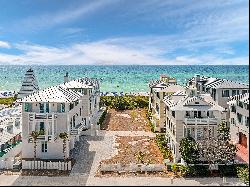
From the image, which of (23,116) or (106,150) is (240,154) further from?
(23,116)

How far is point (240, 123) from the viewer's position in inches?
1687

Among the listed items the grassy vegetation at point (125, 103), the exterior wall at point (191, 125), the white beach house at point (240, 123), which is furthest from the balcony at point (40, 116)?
the grassy vegetation at point (125, 103)

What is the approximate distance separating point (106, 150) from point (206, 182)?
1665 centimetres

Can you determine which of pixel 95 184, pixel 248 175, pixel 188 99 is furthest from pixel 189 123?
pixel 95 184

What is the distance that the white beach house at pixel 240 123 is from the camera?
40.4 metres

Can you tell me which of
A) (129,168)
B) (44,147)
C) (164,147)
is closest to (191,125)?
(129,168)

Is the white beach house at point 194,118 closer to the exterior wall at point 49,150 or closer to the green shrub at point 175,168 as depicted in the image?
the green shrub at point 175,168

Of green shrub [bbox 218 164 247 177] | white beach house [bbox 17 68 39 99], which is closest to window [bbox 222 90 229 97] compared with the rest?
green shrub [bbox 218 164 247 177]

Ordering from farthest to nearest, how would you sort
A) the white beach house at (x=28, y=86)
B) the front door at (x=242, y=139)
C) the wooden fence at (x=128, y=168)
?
the white beach house at (x=28, y=86), the front door at (x=242, y=139), the wooden fence at (x=128, y=168)

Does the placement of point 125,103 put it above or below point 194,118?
above

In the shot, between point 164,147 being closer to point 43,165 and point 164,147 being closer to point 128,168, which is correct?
point 128,168

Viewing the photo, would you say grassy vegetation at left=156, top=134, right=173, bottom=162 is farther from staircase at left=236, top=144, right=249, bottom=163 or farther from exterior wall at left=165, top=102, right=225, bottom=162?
staircase at left=236, top=144, right=249, bottom=163

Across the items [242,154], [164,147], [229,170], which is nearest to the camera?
[229,170]

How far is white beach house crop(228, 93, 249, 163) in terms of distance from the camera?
40.4 m
